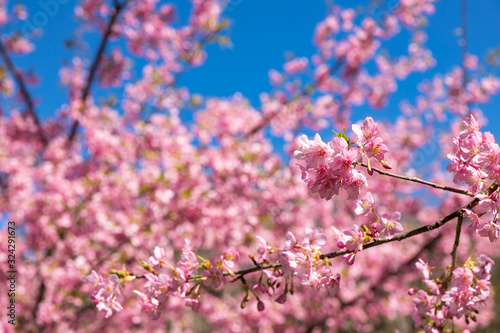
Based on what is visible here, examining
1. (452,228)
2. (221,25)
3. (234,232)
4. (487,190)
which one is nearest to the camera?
(487,190)

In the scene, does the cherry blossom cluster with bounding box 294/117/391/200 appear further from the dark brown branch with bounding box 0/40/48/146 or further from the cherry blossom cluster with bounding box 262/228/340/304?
the dark brown branch with bounding box 0/40/48/146

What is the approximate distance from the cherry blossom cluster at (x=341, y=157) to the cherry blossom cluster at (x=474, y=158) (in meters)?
0.36

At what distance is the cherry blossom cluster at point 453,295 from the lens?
1646 mm

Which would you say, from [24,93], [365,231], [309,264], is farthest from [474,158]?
[24,93]

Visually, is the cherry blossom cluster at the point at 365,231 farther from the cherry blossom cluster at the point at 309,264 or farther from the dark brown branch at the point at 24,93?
the dark brown branch at the point at 24,93

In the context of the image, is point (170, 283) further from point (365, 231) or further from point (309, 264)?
point (365, 231)

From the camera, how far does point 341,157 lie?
1.48 meters

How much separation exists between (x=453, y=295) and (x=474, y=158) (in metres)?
0.71

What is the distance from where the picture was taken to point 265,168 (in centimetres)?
623

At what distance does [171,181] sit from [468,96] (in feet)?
26.2

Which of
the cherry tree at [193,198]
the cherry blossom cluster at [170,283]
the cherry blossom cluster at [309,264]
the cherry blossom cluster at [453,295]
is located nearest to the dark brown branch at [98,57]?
the cherry tree at [193,198]

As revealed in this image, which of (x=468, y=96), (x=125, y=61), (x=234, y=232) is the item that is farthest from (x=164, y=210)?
(x=468, y=96)

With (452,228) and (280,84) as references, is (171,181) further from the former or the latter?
(452,228)

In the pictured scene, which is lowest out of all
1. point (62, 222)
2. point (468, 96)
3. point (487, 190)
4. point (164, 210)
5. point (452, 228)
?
point (487, 190)
